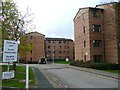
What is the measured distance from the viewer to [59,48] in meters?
114

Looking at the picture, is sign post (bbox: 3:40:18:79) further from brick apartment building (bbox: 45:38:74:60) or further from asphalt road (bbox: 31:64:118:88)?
brick apartment building (bbox: 45:38:74:60)

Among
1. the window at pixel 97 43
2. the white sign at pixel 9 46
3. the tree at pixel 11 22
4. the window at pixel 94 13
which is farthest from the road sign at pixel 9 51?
the window at pixel 94 13

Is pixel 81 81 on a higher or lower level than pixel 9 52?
lower

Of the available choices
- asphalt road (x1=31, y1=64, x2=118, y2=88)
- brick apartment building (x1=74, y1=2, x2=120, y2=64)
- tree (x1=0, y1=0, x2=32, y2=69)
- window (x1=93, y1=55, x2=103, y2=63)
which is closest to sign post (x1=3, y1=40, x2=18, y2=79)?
asphalt road (x1=31, y1=64, x2=118, y2=88)

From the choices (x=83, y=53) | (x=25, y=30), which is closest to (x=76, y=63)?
(x=83, y=53)

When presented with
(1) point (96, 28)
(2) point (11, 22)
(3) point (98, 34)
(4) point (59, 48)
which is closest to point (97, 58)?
(3) point (98, 34)

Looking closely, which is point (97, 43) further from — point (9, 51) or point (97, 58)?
point (9, 51)

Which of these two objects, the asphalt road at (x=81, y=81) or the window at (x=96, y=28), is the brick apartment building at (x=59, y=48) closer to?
the window at (x=96, y=28)

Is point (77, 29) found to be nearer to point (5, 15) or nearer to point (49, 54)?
point (5, 15)

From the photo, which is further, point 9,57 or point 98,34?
point 98,34

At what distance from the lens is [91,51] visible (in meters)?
49.3

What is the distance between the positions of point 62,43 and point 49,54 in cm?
847

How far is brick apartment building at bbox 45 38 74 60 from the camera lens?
113 m

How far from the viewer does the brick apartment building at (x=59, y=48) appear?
11344 cm
